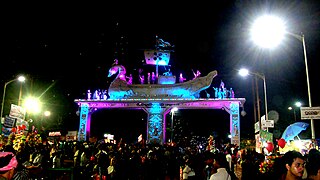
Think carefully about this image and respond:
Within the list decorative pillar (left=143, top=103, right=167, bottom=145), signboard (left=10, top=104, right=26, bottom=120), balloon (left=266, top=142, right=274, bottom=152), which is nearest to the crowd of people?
balloon (left=266, top=142, right=274, bottom=152)

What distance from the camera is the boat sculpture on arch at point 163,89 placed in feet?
104

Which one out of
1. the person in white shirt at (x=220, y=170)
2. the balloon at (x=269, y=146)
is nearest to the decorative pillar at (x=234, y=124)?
the balloon at (x=269, y=146)

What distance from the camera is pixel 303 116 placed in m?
12.8

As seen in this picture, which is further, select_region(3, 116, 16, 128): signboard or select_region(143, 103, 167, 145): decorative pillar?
select_region(143, 103, 167, 145): decorative pillar

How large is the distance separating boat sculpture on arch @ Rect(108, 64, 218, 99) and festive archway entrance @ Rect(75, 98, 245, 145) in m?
0.79

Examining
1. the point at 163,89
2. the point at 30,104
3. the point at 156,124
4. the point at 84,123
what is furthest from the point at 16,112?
the point at 163,89

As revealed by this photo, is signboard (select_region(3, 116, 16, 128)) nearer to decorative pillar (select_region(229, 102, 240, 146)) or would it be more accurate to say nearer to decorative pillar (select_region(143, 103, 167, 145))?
decorative pillar (select_region(143, 103, 167, 145))

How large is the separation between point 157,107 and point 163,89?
74.6 inches

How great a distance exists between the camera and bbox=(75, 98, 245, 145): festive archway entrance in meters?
30.3

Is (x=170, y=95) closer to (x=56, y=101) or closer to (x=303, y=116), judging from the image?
(x=303, y=116)

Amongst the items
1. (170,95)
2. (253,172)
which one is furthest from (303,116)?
(170,95)

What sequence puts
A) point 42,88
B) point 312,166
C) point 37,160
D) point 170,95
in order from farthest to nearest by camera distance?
point 42,88 → point 170,95 → point 37,160 → point 312,166

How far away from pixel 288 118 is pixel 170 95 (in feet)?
91.6

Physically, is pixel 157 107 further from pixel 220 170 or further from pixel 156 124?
pixel 220 170
